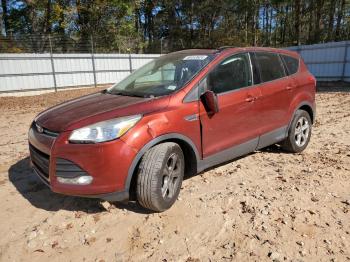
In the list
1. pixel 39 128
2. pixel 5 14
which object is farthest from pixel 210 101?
pixel 5 14

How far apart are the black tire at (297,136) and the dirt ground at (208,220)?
0.36m

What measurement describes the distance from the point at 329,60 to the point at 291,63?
1414 cm

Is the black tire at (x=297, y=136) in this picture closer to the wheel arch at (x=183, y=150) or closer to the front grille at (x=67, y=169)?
the wheel arch at (x=183, y=150)

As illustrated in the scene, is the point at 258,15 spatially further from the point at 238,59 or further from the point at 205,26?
the point at 238,59

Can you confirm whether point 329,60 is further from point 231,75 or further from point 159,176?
point 159,176

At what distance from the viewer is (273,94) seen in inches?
183

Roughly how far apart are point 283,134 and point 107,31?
80.9 ft

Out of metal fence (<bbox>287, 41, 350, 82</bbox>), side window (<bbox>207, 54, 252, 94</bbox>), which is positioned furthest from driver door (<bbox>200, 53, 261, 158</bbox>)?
metal fence (<bbox>287, 41, 350, 82</bbox>)

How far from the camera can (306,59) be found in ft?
62.3

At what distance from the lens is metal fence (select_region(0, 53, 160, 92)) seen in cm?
1585

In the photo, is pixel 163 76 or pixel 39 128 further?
pixel 163 76

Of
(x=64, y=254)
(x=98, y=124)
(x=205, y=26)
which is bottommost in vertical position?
(x=64, y=254)

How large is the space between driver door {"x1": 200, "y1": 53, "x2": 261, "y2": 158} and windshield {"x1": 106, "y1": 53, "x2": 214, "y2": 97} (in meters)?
0.23

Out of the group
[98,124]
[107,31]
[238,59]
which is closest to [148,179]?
[98,124]
